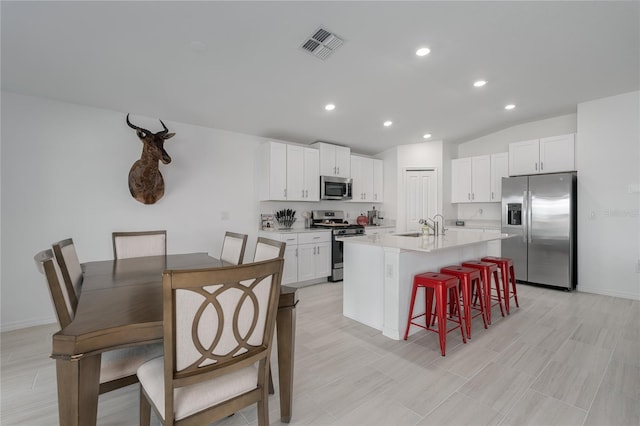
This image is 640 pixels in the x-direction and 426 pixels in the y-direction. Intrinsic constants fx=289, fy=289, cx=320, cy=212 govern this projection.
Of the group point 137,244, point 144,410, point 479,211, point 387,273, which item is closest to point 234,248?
point 137,244

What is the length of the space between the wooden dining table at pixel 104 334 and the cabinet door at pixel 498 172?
5046 millimetres

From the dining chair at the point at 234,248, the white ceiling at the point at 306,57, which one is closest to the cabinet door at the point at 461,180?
the white ceiling at the point at 306,57

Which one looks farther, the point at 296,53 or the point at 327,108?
the point at 327,108

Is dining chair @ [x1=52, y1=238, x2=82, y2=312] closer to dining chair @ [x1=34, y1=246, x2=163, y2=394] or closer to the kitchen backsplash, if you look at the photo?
dining chair @ [x1=34, y1=246, x2=163, y2=394]

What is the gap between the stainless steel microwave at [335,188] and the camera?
5.06 metres

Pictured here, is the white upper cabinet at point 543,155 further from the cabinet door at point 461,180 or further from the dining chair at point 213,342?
the dining chair at point 213,342

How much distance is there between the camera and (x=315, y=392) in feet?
6.43

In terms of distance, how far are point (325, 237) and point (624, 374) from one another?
138 inches

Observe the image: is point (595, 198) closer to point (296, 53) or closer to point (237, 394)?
point (296, 53)

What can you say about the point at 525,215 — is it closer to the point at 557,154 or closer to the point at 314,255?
the point at 557,154

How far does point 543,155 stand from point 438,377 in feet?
14.1

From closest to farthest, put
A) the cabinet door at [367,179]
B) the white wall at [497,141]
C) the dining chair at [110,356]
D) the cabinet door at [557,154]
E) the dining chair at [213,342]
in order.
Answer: the dining chair at [213,342], the dining chair at [110,356], the cabinet door at [557,154], the white wall at [497,141], the cabinet door at [367,179]

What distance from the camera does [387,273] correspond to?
2.83 m

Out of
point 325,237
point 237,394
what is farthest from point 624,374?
point 325,237
